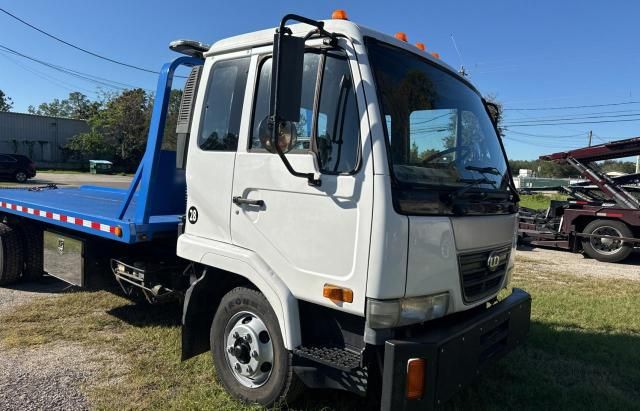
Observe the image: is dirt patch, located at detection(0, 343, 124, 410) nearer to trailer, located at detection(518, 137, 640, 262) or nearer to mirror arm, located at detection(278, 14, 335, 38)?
mirror arm, located at detection(278, 14, 335, 38)

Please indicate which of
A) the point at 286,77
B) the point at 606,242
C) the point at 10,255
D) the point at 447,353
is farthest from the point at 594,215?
the point at 10,255

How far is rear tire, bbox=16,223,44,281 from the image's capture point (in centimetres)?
621

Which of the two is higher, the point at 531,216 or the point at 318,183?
the point at 318,183

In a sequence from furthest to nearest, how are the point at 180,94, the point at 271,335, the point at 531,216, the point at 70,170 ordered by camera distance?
1. the point at 70,170
2. the point at 531,216
3. the point at 180,94
4. the point at 271,335

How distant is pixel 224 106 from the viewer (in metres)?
3.46

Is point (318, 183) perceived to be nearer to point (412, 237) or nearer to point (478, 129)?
point (412, 237)

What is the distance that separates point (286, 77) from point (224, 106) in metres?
1.05

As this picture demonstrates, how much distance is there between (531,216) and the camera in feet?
39.7

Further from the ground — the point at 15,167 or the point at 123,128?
the point at 123,128

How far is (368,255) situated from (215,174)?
4.47 feet

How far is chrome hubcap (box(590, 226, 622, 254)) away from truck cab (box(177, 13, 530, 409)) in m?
8.18

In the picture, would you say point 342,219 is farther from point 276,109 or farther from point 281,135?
point 276,109

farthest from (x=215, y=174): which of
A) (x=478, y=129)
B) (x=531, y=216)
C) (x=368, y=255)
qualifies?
(x=531, y=216)

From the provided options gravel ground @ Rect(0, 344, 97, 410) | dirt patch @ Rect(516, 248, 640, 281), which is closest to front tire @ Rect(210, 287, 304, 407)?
gravel ground @ Rect(0, 344, 97, 410)
